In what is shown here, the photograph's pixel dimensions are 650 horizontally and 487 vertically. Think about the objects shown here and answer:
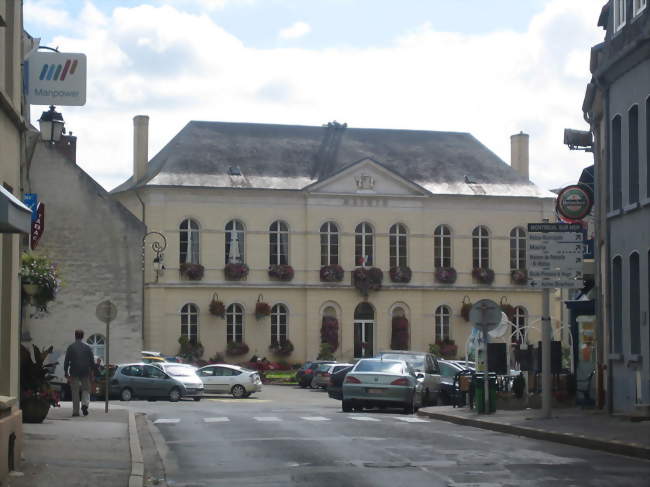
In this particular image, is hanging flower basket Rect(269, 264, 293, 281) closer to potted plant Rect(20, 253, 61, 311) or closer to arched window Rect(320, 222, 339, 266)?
arched window Rect(320, 222, 339, 266)

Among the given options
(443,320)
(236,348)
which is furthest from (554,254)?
(443,320)

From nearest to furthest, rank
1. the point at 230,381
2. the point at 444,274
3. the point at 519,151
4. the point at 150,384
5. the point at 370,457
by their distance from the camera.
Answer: the point at 370,457 < the point at 150,384 < the point at 230,381 < the point at 444,274 < the point at 519,151

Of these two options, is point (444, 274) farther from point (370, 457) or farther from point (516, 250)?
point (370, 457)

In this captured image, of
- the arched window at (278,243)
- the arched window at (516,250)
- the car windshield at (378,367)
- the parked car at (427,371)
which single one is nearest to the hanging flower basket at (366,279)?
the arched window at (278,243)

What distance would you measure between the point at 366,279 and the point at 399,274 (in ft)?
6.24

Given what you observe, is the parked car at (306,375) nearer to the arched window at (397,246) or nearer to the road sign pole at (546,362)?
the arched window at (397,246)

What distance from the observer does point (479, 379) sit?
1056 inches

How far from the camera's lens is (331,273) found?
2499 inches

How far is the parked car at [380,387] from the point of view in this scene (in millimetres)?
29859

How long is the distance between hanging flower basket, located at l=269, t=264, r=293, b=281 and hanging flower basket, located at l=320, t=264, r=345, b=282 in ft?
5.63

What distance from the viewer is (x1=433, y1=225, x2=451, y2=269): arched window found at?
65.8 meters

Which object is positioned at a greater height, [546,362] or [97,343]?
[97,343]

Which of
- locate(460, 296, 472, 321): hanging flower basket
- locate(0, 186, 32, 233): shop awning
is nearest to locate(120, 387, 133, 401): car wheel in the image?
locate(460, 296, 472, 321): hanging flower basket

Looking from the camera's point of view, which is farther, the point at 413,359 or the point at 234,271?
the point at 234,271
